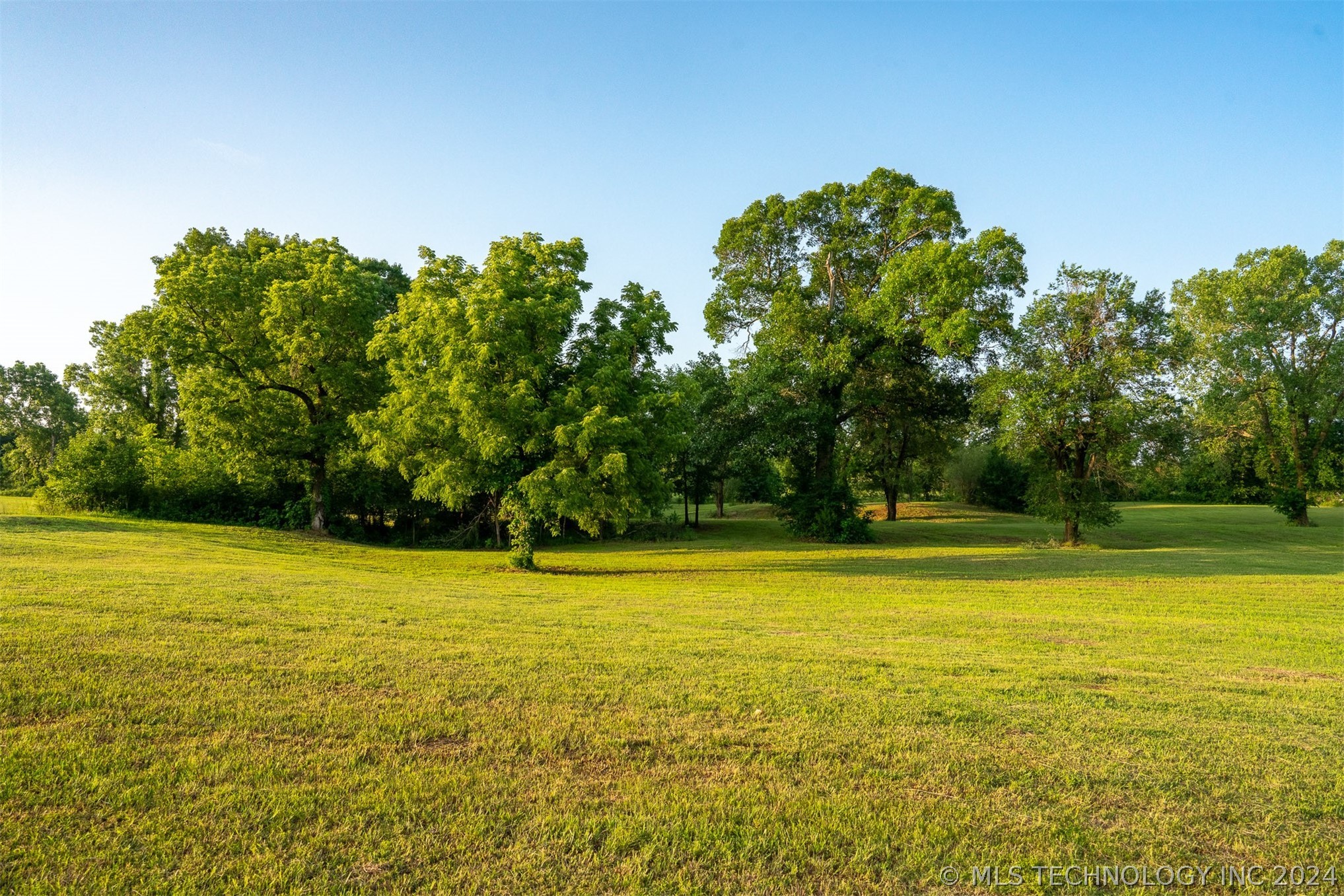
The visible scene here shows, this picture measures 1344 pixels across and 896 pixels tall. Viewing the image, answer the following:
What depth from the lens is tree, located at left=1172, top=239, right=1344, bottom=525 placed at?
135 feet

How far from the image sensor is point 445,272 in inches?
848

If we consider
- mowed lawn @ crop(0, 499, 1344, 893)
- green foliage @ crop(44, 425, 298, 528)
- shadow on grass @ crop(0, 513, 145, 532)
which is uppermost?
green foliage @ crop(44, 425, 298, 528)

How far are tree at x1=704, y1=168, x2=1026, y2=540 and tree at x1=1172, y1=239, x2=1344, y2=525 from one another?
20489 mm

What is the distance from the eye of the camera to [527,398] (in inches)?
714

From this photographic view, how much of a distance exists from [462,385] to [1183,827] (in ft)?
55.6

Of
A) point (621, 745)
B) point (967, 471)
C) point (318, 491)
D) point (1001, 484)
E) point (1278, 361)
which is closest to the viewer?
point (621, 745)

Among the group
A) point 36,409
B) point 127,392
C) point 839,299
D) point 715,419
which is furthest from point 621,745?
point 36,409

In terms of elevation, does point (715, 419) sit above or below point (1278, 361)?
below

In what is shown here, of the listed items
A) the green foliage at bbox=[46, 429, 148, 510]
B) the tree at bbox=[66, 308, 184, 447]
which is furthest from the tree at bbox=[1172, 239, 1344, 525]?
the tree at bbox=[66, 308, 184, 447]

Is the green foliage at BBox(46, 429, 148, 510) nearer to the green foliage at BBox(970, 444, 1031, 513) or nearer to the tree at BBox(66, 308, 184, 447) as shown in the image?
the tree at BBox(66, 308, 184, 447)

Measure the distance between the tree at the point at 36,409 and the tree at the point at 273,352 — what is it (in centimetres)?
4148

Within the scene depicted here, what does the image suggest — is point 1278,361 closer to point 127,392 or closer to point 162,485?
point 162,485

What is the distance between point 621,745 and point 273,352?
94.9ft

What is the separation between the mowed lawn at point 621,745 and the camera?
11.8 feet
